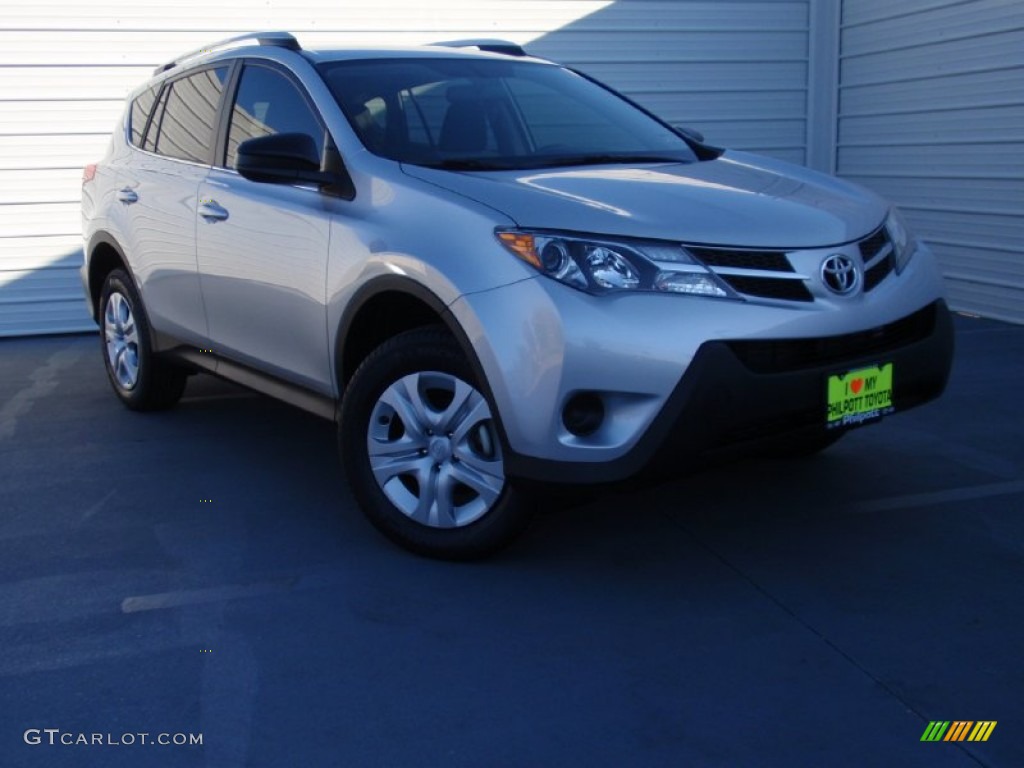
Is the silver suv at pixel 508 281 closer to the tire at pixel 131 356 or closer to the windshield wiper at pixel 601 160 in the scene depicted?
the windshield wiper at pixel 601 160

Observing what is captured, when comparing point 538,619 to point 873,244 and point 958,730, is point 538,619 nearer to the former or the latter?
point 958,730

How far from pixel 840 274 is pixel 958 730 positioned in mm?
1383

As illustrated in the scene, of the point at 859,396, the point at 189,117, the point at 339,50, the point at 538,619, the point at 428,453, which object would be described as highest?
A: the point at 339,50

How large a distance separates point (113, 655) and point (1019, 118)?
6.72 metres

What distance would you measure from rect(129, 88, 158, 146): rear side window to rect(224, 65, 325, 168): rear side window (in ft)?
3.66

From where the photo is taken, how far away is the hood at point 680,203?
11.5ft

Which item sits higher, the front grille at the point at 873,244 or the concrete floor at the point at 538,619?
the front grille at the point at 873,244

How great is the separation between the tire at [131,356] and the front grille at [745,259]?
3163 mm

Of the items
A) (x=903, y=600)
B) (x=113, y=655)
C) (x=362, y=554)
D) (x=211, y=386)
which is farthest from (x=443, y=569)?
(x=211, y=386)

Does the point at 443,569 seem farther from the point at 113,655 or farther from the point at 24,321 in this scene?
the point at 24,321

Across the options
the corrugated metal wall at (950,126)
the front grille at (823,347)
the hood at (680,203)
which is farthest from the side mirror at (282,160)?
the corrugated metal wall at (950,126)

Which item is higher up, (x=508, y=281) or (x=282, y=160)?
(x=282, y=160)

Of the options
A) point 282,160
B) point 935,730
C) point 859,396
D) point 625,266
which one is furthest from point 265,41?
point 935,730

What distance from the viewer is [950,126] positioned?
8.57 m
